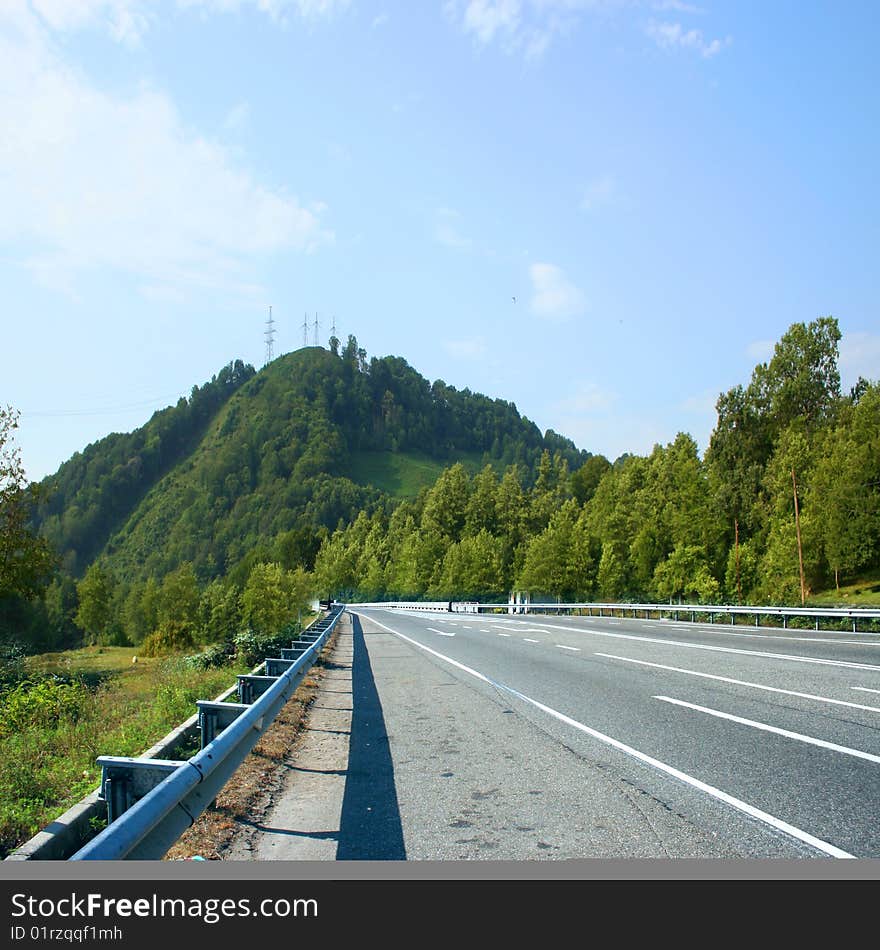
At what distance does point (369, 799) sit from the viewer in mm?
6352

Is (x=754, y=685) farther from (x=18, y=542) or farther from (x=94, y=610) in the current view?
(x=94, y=610)

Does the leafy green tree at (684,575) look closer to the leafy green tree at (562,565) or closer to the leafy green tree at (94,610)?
the leafy green tree at (562,565)

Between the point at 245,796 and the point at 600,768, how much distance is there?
3089 mm

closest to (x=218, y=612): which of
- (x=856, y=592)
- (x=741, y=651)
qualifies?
(x=856, y=592)

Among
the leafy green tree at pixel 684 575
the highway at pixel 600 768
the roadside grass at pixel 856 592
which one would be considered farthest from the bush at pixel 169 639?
the highway at pixel 600 768

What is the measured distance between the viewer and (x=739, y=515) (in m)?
67.9

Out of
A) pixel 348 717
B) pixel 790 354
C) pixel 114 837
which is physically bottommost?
pixel 348 717

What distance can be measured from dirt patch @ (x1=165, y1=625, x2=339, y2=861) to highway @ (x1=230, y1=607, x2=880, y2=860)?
0.82 ft

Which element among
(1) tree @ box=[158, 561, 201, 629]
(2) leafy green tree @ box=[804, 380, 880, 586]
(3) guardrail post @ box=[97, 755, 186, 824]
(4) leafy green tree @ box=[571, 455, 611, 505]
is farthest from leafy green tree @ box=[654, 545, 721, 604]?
(1) tree @ box=[158, 561, 201, 629]

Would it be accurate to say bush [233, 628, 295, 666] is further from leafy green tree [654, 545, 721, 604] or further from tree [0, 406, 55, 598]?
leafy green tree [654, 545, 721, 604]

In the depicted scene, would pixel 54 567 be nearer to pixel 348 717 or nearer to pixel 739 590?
pixel 348 717
